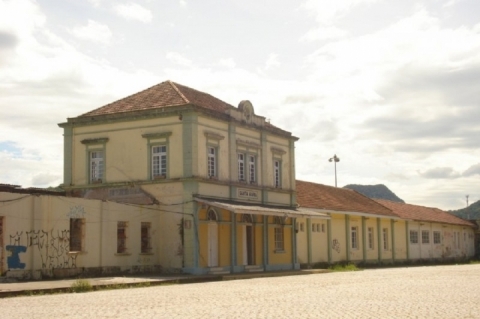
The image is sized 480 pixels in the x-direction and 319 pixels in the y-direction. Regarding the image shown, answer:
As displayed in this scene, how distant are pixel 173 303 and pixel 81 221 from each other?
11397mm

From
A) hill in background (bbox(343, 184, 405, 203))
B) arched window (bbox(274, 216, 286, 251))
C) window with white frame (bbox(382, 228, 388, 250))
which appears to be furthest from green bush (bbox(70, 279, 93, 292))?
hill in background (bbox(343, 184, 405, 203))

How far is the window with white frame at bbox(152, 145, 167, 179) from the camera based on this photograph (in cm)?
2878

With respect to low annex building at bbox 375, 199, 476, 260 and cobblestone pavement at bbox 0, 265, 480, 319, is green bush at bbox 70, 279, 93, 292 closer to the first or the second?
cobblestone pavement at bbox 0, 265, 480, 319

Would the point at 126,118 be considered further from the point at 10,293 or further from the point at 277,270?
the point at 10,293

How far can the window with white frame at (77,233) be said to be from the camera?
2475 centimetres

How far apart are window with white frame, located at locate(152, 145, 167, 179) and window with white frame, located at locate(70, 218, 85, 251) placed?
466 centimetres

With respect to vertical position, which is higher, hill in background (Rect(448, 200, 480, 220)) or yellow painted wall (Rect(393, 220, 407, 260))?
hill in background (Rect(448, 200, 480, 220))

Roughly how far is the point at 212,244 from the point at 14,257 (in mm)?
8878

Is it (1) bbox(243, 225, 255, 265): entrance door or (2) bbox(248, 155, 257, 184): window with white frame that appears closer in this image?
(1) bbox(243, 225, 255, 265): entrance door

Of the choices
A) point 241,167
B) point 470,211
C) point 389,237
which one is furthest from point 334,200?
point 470,211

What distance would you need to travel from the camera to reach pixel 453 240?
5678 cm

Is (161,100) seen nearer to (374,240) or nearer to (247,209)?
(247,209)

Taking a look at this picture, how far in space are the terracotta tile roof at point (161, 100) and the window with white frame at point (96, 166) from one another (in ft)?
5.46

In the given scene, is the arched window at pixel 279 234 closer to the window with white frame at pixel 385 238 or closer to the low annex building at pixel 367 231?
the low annex building at pixel 367 231
